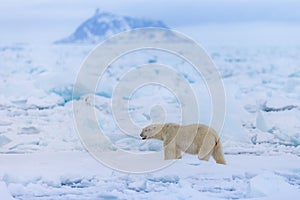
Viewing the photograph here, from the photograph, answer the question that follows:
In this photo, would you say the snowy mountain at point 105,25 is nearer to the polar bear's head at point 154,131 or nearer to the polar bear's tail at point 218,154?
the polar bear's head at point 154,131

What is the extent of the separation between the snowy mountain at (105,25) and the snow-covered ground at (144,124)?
8 centimetres

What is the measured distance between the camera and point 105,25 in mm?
2695

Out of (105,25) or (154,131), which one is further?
(105,25)

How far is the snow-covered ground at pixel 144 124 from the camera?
223 centimetres

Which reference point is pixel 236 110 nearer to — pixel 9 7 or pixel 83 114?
pixel 83 114

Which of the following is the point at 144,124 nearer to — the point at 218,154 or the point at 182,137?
the point at 182,137

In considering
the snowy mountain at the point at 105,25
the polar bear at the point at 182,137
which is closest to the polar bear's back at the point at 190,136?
the polar bear at the point at 182,137

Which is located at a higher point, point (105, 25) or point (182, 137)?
point (105, 25)

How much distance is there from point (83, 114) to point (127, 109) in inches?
8.1

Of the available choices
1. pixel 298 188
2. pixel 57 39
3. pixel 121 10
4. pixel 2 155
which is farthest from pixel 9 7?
pixel 298 188

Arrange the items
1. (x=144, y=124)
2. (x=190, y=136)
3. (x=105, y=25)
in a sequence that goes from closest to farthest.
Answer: (x=190, y=136)
(x=144, y=124)
(x=105, y=25)

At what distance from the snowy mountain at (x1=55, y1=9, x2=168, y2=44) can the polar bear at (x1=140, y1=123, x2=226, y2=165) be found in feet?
1.99

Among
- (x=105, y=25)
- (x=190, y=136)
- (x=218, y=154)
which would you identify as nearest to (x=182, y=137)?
(x=190, y=136)

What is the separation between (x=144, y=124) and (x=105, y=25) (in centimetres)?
56
